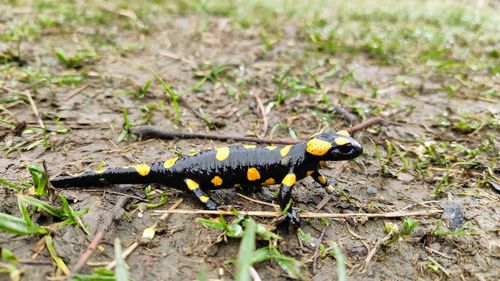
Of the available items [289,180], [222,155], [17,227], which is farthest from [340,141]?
[17,227]

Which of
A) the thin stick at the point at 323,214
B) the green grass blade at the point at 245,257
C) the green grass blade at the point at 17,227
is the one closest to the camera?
the green grass blade at the point at 245,257

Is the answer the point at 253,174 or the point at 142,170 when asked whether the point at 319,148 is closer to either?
the point at 253,174

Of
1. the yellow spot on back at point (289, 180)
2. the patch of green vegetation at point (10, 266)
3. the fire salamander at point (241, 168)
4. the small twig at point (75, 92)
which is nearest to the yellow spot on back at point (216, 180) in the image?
the fire salamander at point (241, 168)

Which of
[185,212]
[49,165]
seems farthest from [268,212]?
[49,165]

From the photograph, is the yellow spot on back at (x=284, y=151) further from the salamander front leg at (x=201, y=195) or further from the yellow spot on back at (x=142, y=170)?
the yellow spot on back at (x=142, y=170)

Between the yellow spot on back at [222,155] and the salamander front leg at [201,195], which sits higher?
the yellow spot on back at [222,155]

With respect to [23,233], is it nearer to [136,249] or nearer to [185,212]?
[136,249]

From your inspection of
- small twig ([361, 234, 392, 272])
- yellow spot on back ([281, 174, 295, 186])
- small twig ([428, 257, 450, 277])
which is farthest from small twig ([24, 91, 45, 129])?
small twig ([428, 257, 450, 277])
